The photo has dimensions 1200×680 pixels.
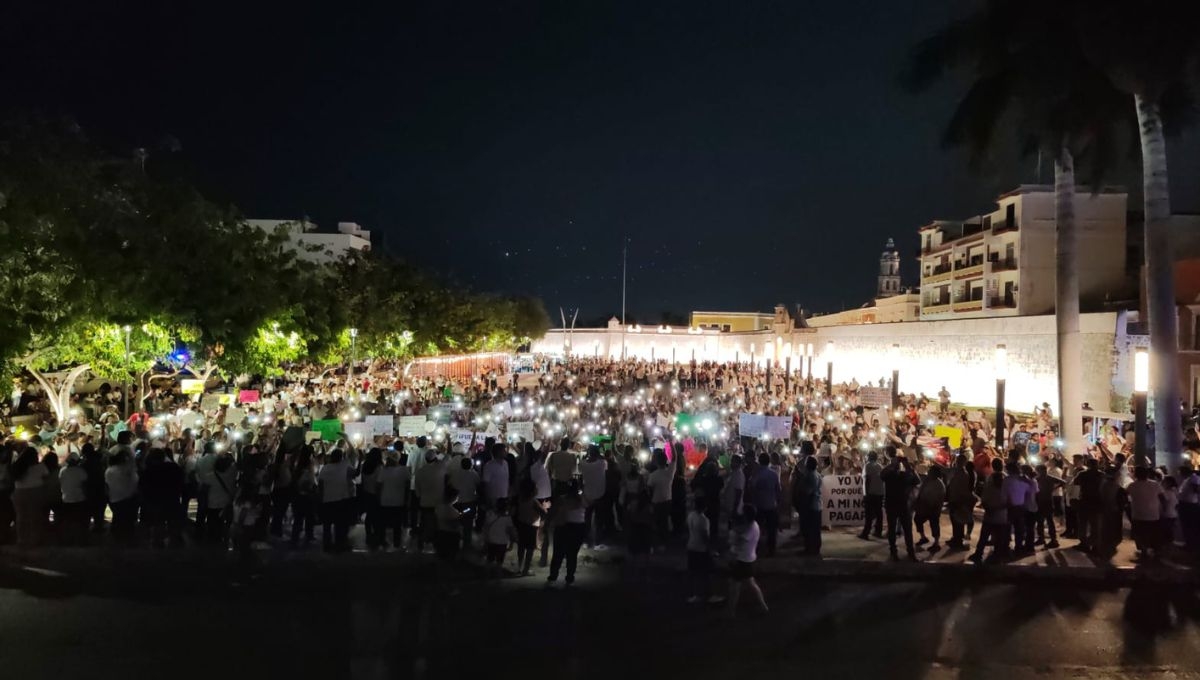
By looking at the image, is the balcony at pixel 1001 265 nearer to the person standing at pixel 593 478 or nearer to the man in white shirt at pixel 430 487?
the person standing at pixel 593 478

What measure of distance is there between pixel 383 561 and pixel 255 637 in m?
2.93

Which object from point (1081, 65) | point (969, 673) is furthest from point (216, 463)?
point (1081, 65)

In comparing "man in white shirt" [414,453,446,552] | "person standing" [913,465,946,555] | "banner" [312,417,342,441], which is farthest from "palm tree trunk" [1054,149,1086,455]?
"banner" [312,417,342,441]

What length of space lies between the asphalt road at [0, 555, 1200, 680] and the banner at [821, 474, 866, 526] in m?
2.56

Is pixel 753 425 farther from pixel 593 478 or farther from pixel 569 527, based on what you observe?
pixel 569 527

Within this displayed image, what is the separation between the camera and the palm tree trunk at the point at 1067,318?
15727 mm

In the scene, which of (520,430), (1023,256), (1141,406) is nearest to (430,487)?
(520,430)

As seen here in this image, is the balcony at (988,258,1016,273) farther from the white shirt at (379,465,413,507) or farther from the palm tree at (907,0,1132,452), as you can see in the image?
the white shirt at (379,465,413,507)

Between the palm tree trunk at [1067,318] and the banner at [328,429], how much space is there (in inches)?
549

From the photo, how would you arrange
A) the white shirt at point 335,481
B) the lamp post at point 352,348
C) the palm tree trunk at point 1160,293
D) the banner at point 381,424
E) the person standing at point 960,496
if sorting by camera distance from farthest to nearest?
the lamp post at point 352,348, the banner at point 381,424, the palm tree trunk at point 1160,293, the person standing at point 960,496, the white shirt at point 335,481

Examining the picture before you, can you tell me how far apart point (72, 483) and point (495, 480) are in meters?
5.75

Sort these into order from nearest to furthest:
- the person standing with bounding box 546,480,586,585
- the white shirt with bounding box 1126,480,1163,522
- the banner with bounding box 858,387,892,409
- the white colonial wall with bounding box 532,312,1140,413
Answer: the person standing with bounding box 546,480,586,585, the white shirt with bounding box 1126,480,1163,522, the banner with bounding box 858,387,892,409, the white colonial wall with bounding box 532,312,1140,413

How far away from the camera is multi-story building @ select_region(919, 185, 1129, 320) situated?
40.0 m

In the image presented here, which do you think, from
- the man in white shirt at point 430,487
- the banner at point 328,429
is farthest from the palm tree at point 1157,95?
the banner at point 328,429
